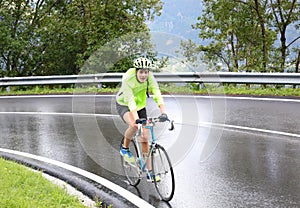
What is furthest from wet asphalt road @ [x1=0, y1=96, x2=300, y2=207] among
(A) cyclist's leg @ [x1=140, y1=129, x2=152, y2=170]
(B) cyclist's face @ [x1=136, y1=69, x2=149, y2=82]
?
(B) cyclist's face @ [x1=136, y1=69, x2=149, y2=82]

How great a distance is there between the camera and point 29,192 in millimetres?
5582

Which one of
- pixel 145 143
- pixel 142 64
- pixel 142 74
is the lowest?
pixel 145 143

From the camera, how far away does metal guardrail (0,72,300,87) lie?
46.3ft

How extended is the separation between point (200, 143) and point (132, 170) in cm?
253

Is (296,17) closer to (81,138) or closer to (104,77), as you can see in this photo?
(104,77)

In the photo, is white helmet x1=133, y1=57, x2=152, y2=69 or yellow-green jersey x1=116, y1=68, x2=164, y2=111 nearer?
white helmet x1=133, y1=57, x2=152, y2=69

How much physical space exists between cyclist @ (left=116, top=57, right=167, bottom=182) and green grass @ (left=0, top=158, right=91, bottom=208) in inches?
47.2

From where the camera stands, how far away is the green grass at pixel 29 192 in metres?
5.16

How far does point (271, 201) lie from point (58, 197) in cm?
262

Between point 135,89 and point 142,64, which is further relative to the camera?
point 135,89

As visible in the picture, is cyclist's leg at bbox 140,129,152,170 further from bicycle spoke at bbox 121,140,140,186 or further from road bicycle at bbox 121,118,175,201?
bicycle spoke at bbox 121,140,140,186

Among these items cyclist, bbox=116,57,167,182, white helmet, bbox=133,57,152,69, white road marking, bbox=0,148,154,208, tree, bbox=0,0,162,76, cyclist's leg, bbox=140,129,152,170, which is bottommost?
white road marking, bbox=0,148,154,208

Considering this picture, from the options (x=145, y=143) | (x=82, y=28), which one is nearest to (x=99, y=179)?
(x=145, y=143)

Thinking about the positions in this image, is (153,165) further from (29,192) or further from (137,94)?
(29,192)
